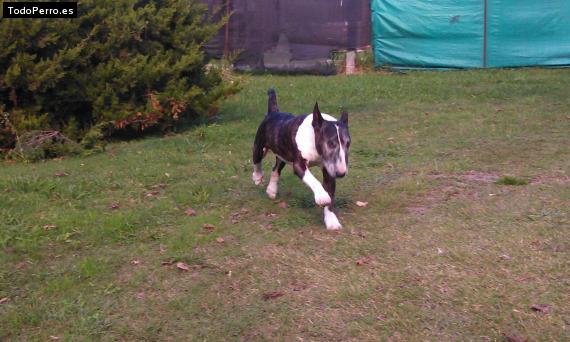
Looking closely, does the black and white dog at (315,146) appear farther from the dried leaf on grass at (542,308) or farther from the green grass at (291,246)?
the dried leaf on grass at (542,308)

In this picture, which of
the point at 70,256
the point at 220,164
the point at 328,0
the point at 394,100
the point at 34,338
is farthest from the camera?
the point at 328,0

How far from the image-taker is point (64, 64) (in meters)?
9.85

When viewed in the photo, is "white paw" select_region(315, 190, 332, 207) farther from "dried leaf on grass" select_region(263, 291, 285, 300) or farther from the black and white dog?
"dried leaf on grass" select_region(263, 291, 285, 300)

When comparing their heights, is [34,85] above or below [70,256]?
above

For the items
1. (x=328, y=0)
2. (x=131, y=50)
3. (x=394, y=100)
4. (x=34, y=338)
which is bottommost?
(x=34, y=338)

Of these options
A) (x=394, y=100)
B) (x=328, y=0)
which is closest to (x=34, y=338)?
(x=394, y=100)

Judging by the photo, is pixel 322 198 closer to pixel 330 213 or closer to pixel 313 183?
pixel 313 183

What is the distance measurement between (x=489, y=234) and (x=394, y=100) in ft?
24.6

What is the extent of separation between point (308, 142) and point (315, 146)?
0.09 meters

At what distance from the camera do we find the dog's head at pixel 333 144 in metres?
5.67

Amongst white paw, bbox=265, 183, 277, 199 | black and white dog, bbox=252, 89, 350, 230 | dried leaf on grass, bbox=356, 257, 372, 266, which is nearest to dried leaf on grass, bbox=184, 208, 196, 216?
white paw, bbox=265, 183, 277, 199

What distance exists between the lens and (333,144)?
18.7 feet

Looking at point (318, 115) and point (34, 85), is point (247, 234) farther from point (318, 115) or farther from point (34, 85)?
point (34, 85)

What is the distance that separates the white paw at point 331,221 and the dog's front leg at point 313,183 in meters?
0.19
